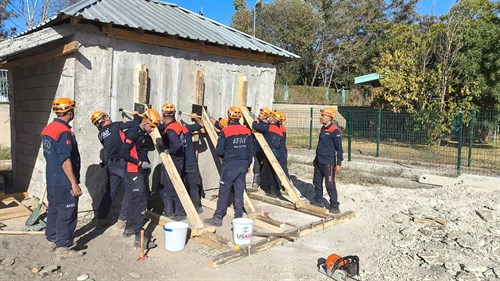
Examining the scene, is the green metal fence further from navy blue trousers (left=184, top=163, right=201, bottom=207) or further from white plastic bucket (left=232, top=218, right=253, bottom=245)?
white plastic bucket (left=232, top=218, right=253, bottom=245)

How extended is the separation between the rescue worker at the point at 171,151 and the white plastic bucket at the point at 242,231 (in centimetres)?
158

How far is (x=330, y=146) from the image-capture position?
7.45 meters

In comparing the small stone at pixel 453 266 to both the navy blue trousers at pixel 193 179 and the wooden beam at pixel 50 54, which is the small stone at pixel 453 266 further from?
the wooden beam at pixel 50 54

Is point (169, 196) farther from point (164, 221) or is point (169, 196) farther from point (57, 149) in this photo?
point (57, 149)

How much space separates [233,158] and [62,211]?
8.78 feet

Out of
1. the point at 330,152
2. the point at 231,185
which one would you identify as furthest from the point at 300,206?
the point at 231,185

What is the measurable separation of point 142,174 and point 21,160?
4.14 m

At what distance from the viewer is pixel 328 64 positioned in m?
35.3

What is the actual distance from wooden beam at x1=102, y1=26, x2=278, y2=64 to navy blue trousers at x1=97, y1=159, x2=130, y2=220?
219cm

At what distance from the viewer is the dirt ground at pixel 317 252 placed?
4875mm

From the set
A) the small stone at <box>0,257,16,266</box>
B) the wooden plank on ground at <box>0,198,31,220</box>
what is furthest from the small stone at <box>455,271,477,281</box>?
the wooden plank on ground at <box>0,198,31,220</box>

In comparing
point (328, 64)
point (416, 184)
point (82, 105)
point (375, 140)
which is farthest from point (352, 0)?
point (82, 105)

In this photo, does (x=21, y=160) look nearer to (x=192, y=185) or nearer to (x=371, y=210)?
(x=192, y=185)

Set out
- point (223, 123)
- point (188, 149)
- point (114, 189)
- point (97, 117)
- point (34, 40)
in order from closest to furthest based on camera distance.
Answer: point (34, 40) < point (97, 117) < point (114, 189) < point (188, 149) < point (223, 123)
